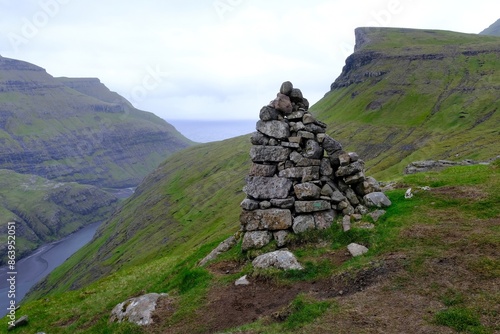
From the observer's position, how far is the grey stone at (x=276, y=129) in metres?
31.1

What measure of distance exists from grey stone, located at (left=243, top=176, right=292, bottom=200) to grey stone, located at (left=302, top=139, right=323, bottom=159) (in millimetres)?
2844

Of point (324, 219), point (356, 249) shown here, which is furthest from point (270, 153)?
point (356, 249)

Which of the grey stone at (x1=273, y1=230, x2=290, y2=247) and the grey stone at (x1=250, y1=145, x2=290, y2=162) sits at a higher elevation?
the grey stone at (x1=250, y1=145, x2=290, y2=162)

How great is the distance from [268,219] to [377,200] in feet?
31.9

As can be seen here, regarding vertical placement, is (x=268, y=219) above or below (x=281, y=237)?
above

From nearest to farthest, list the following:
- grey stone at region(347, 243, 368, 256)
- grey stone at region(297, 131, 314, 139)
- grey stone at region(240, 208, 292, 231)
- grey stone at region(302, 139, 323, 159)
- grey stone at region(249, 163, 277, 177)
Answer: grey stone at region(347, 243, 368, 256)
grey stone at region(240, 208, 292, 231)
grey stone at region(302, 139, 323, 159)
grey stone at region(297, 131, 314, 139)
grey stone at region(249, 163, 277, 177)

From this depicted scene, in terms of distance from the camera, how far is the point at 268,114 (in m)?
31.5

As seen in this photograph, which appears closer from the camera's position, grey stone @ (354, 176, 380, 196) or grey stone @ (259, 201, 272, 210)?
grey stone @ (259, 201, 272, 210)

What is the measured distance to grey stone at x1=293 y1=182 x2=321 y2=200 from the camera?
2906cm

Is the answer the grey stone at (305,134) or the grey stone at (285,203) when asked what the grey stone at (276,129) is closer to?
the grey stone at (305,134)

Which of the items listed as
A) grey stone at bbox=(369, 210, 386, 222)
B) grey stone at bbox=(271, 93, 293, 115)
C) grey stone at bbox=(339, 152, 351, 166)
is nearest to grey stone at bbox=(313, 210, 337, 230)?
grey stone at bbox=(369, 210, 386, 222)

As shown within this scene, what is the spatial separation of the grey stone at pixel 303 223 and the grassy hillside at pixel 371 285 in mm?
1025

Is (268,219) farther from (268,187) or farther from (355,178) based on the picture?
(355,178)

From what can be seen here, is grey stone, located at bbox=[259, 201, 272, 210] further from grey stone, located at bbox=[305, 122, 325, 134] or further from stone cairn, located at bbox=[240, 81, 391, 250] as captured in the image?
grey stone, located at bbox=[305, 122, 325, 134]
